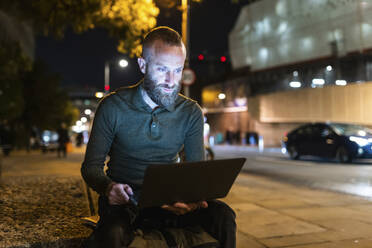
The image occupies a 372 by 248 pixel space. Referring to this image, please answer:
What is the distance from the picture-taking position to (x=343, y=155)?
14797 mm

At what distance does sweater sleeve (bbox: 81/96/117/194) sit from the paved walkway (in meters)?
0.72

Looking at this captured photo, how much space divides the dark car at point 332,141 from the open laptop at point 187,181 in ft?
43.4

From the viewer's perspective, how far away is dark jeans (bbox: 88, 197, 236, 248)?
2035 millimetres

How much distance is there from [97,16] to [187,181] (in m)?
8.86

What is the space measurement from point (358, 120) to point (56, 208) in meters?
25.8

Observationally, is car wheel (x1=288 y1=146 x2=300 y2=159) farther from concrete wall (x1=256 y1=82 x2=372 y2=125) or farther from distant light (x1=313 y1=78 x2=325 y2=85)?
distant light (x1=313 y1=78 x2=325 y2=85)

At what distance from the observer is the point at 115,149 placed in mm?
2484

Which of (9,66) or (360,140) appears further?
(9,66)

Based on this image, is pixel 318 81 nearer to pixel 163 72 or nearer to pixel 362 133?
pixel 362 133

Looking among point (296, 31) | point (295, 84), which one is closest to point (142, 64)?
point (295, 84)

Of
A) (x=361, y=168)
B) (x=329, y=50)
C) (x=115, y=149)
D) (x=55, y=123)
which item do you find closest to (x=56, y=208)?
(x=115, y=149)

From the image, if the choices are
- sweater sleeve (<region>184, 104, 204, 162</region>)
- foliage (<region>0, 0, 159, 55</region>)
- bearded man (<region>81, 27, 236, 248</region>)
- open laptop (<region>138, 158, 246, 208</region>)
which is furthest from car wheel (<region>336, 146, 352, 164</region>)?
open laptop (<region>138, 158, 246, 208</region>)

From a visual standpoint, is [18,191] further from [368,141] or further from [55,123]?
[55,123]

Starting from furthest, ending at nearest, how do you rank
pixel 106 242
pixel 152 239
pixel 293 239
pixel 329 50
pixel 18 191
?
pixel 329 50 → pixel 18 191 → pixel 293 239 → pixel 152 239 → pixel 106 242
